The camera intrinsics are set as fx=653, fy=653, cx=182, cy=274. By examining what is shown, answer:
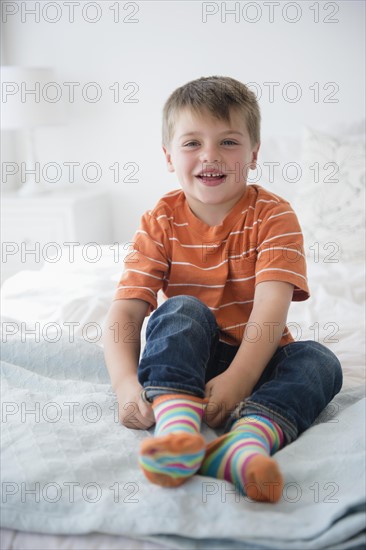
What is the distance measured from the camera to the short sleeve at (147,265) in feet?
3.77

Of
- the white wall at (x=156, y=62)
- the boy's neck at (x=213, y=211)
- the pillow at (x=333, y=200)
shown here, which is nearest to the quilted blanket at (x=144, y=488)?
the boy's neck at (x=213, y=211)

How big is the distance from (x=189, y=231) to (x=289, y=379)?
37 cm

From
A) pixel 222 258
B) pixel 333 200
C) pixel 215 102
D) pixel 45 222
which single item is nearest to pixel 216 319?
pixel 222 258

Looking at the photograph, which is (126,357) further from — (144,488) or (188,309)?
(144,488)

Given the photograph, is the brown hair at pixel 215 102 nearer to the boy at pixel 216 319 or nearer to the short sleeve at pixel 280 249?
the boy at pixel 216 319

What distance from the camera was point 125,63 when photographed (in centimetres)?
306

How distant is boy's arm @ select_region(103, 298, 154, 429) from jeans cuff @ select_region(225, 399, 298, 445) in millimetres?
115

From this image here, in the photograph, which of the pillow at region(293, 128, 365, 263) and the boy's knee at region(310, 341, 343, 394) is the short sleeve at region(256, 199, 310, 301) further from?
the pillow at region(293, 128, 365, 263)

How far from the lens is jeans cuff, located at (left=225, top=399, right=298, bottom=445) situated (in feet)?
2.93

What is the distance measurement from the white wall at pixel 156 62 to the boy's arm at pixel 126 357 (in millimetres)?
1579

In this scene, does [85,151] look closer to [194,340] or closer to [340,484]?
[194,340]

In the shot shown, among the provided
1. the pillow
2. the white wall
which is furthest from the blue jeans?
the white wall

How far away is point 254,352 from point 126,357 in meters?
0.21

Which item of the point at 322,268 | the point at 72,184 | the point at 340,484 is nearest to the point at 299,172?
the point at 322,268
